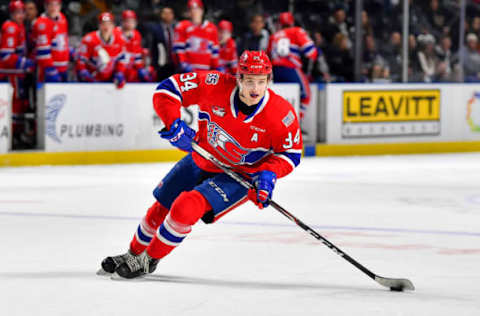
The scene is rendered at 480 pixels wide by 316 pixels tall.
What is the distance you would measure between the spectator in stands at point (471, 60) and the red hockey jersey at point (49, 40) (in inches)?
250

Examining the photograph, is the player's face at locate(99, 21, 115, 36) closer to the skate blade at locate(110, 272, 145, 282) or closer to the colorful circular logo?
the colorful circular logo

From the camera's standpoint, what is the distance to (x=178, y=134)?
14.1ft

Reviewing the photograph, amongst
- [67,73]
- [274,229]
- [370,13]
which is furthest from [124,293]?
[370,13]

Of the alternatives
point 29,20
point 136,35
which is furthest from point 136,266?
point 136,35

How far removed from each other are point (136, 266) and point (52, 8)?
671 cm

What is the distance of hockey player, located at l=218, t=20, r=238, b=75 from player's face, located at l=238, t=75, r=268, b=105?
7.85 meters

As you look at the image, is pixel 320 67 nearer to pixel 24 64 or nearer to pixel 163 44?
pixel 163 44

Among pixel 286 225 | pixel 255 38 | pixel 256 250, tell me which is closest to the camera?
pixel 256 250

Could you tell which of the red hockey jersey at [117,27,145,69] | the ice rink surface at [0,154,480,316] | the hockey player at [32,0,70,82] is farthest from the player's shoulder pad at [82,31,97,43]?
the ice rink surface at [0,154,480,316]

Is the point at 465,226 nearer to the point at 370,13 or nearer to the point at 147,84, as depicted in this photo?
the point at 147,84

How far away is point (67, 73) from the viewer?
37.6 feet

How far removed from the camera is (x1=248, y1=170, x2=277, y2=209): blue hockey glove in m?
4.25

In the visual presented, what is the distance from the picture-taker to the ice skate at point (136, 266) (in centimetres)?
441

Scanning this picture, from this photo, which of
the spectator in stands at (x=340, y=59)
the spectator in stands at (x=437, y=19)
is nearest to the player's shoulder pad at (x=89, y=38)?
the spectator in stands at (x=340, y=59)
